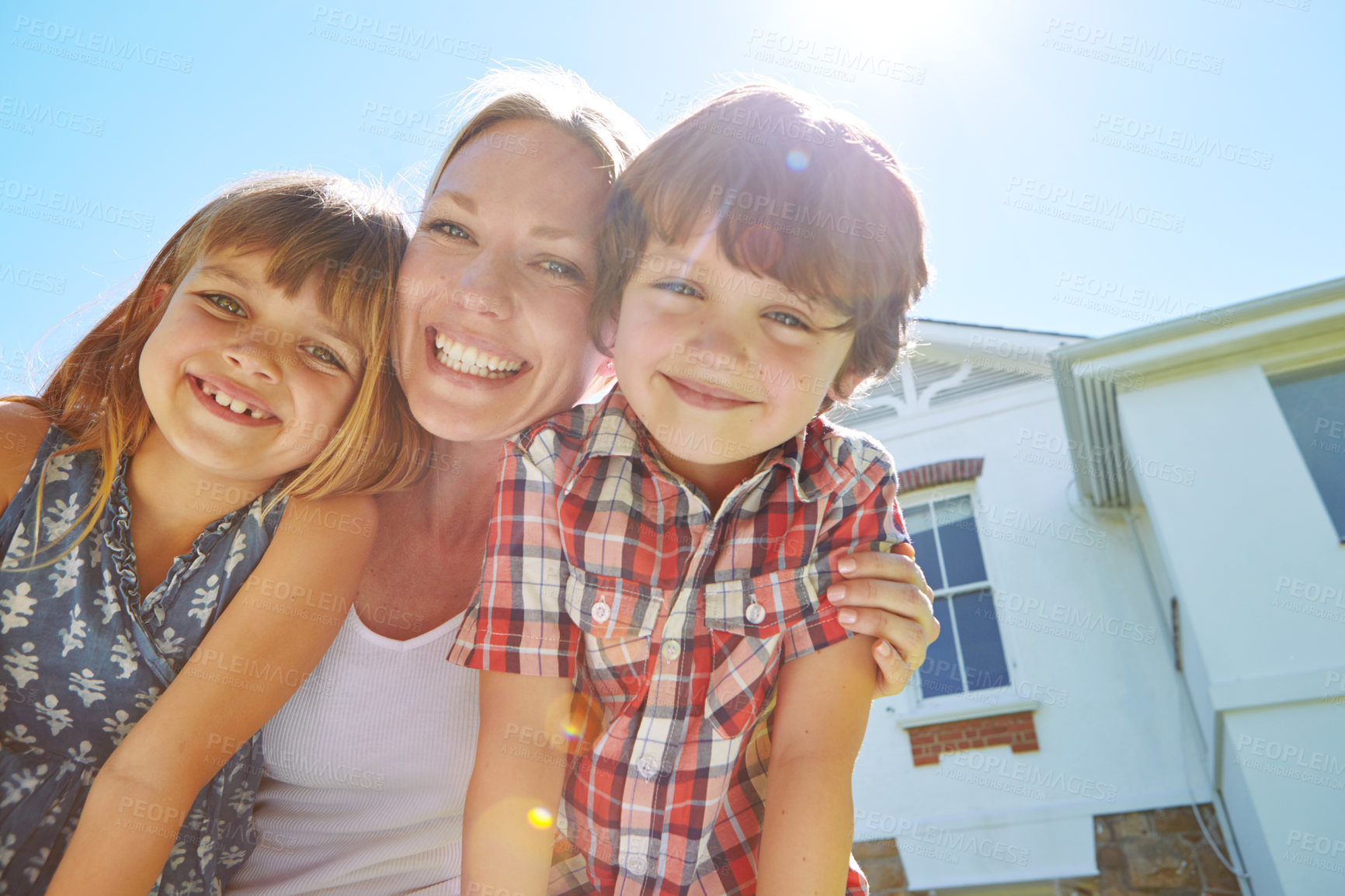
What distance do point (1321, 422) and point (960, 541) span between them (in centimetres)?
261

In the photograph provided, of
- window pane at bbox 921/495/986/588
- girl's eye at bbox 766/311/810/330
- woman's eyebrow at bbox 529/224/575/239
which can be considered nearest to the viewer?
girl's eye at bbox 766/311/810/330

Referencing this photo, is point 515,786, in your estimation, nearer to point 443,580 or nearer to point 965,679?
point 443,580

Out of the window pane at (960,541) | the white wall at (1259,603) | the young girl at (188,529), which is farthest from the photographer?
the window pane at (960,541)

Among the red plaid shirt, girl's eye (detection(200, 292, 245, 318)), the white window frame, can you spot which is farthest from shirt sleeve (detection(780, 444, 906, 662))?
the white window frame

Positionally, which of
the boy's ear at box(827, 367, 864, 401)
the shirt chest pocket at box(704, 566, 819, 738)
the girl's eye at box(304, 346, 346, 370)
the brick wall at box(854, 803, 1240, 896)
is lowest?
the brick wall at box(854, 803, 1240, 896)

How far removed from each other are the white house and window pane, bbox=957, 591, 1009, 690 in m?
0.02

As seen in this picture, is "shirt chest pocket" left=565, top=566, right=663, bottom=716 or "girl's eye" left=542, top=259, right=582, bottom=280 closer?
"shirt chest pocket" left=565, top=566, right=663, bottom=716

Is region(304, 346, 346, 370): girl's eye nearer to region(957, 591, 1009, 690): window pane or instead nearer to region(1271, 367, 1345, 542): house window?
region(1271, 367, 1345, 542): house window

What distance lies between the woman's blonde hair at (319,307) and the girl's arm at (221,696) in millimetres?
127

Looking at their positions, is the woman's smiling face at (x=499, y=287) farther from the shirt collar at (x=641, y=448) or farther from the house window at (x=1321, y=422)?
the house window at (x=1321, y=422)

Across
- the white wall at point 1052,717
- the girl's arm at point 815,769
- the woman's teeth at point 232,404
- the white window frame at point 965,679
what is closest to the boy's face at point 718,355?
the girl's arm at point 815,769

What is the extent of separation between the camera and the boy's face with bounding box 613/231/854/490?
145cm

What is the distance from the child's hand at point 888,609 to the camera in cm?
147

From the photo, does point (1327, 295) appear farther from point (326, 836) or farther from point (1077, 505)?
point (326, 836)
